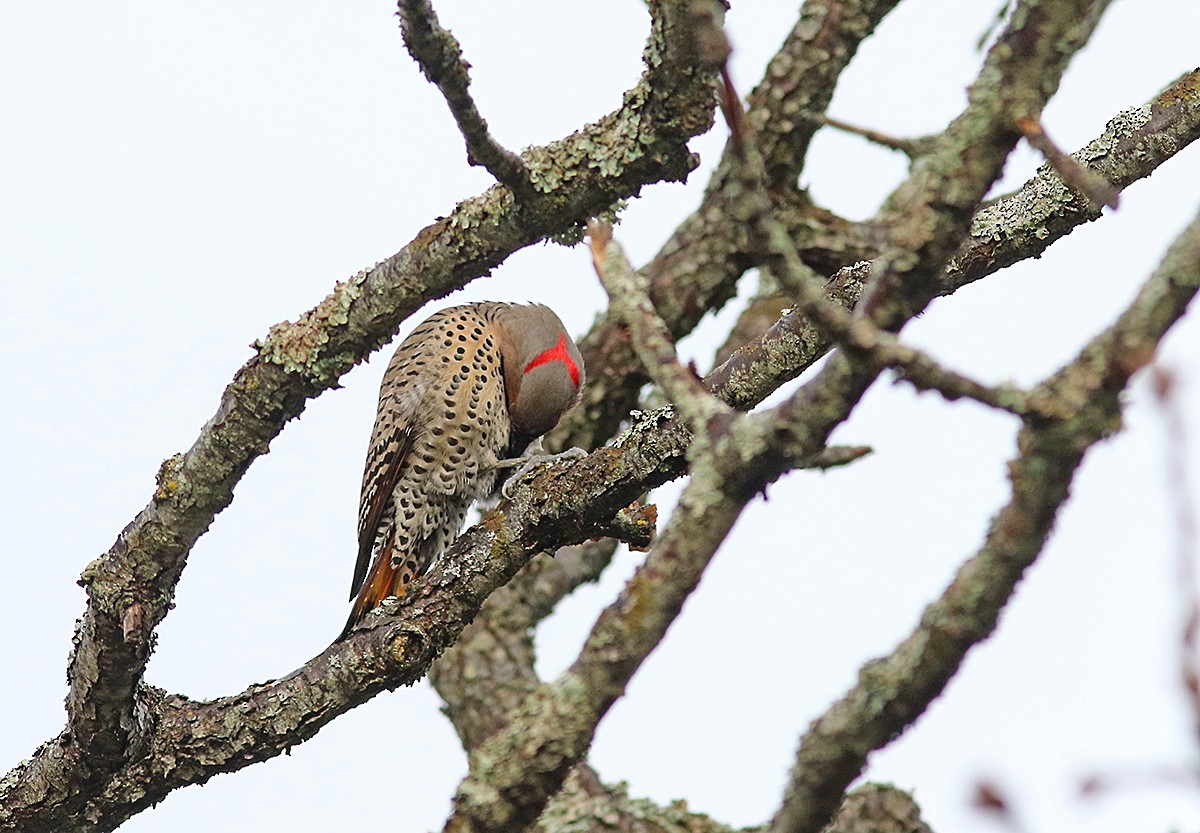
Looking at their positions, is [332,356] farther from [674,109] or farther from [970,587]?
[970,587]

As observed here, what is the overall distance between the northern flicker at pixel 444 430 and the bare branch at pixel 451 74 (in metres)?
2.27

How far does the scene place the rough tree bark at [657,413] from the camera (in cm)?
171

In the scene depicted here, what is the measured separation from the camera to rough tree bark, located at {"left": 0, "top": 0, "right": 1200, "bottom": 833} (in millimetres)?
1711

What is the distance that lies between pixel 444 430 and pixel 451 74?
104 inches

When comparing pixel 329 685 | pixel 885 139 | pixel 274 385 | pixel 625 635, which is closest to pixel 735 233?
pixel 885 139

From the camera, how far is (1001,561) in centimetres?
166

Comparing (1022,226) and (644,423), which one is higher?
(1022,226)

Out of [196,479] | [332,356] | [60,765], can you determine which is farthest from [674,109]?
[60,765]

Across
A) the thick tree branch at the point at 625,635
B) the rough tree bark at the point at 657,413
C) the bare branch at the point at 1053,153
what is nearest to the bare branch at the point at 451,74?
the rough tree bark at the point at 657,413

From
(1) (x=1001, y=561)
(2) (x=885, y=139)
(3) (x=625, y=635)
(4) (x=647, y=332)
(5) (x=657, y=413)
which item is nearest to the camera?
(1) (x=1001, y=561)

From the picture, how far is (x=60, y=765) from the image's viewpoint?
373 cm

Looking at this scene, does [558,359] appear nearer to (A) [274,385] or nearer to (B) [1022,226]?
(A) [274,385]

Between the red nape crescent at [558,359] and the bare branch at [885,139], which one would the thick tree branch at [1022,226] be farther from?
the red nape crescent at [558,359]

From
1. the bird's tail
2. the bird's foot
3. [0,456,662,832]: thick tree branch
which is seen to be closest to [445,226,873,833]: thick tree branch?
[0,456,662,832]: thick tree branch
